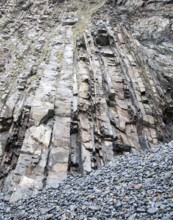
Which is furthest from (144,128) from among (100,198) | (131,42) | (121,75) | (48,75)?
(131,42)

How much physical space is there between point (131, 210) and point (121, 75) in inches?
458

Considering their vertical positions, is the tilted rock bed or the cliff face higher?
the tilted rock bed

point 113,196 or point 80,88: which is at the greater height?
point 113,196

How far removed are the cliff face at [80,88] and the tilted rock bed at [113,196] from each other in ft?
2.64

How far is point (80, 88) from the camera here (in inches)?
609

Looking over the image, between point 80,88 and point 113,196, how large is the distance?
8408mm

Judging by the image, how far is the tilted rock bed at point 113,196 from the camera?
22.6ft

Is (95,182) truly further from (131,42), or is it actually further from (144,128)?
(131,42)

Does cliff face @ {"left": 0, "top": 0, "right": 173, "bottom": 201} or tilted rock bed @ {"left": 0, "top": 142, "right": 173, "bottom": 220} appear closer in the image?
tilted rock bed @ {"left": 0, "top": 142, "right": 173, "bottom": 220}

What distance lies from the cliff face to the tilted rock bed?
2.64 feet

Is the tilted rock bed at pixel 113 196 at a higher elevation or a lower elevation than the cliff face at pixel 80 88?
higher

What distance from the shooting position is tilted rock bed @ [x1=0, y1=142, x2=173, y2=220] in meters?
6.88

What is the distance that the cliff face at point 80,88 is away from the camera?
11195 millimetres

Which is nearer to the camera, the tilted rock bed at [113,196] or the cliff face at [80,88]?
the tilted rock bed at [113,196]
